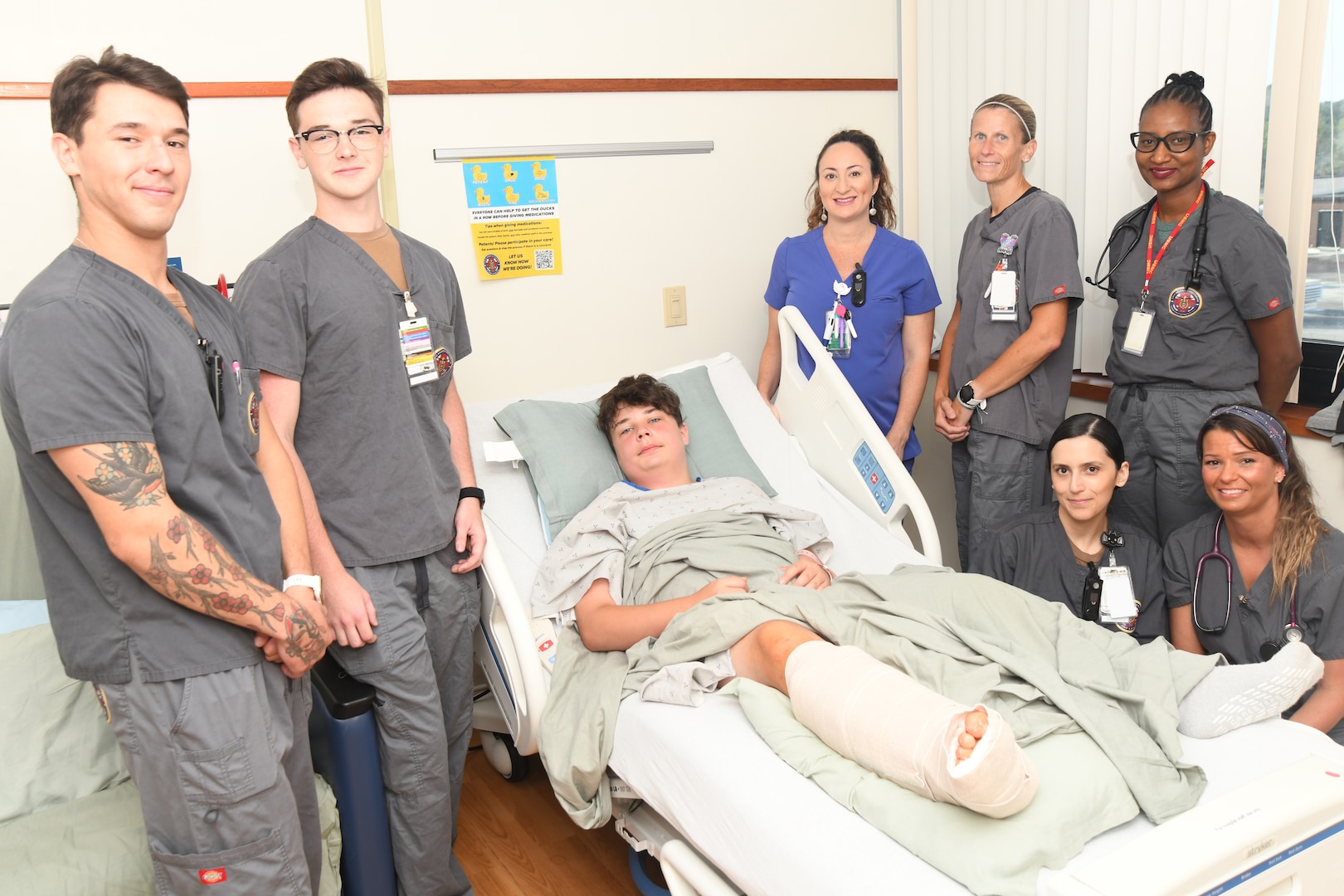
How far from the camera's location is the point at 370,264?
1937 millimetres

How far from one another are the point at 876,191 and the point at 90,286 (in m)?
2.16

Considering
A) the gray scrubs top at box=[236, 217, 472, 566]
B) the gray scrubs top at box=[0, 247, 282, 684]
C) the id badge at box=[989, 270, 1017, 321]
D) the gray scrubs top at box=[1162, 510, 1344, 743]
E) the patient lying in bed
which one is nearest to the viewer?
the gray scrubs top at box=[0, 247, 282, 684]

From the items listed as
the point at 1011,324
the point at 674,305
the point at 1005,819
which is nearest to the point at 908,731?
the point at 1005,819

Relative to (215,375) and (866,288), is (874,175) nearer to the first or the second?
(866,288)

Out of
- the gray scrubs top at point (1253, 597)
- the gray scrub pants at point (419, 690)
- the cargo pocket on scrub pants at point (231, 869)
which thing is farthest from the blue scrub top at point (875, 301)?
the cargo pocket on scrub pants at point (231, 869)

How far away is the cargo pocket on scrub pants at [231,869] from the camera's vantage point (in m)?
1.47

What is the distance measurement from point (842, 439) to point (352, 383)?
1296 millimetres

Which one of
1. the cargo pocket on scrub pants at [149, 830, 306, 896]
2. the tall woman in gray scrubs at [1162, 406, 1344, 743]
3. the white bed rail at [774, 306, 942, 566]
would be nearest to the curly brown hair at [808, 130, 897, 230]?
the white bed rail at [774, 306, 942, 566]

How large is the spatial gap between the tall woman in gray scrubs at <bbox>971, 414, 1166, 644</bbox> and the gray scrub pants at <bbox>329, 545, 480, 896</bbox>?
4.11ft

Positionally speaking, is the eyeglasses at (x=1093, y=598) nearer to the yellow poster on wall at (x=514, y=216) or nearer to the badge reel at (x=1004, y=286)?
the badge reel at (x=1004, y=286)

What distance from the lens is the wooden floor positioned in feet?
7.30

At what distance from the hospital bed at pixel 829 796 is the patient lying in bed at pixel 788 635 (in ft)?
0.22

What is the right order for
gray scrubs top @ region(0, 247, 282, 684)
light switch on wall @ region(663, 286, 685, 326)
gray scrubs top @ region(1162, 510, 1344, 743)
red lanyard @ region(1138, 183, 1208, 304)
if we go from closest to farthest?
gray scrubs top @ region(0, 247, 282, 684), gray scrubs top @ region(1162, 510, 1344, 743), red lanyard @ region(1138, 183, 1208, 304), light switch on wall @ region(663, 286, 685, 326)

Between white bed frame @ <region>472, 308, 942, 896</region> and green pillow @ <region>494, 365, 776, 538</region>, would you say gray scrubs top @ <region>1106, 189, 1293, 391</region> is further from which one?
green pillow @ <region>494, 365, 776, 538</region>
